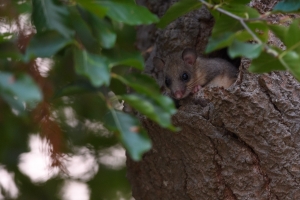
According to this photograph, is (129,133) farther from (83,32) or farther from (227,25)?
(227,25)

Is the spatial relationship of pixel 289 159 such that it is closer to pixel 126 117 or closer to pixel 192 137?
pixel 192 137

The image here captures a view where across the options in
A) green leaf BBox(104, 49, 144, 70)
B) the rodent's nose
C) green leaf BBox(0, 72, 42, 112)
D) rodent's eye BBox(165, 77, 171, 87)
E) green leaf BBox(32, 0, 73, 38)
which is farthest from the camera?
rodent's eye BBox(165, 77, 171, 87)

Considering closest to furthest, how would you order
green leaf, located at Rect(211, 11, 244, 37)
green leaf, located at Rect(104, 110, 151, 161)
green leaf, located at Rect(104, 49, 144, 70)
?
green leaf, located at Rect(104, 110, 151, 161) → green leaf, located at Rect(104, 49, 144, 70) → green leaf, located at Rect(211, 11, 244, 37)

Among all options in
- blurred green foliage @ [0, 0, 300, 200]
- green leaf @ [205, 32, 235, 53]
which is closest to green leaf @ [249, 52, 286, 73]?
blurred green foliage @ [0, 0, 300, 200]

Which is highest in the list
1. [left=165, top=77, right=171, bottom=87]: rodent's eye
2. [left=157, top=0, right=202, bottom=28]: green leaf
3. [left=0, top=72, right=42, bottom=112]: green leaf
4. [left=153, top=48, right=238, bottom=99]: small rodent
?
[left=0, top=72, right=42, bottom=112]: green leaf

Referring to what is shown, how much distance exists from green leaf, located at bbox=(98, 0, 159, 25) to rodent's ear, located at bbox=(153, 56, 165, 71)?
2.09 meters

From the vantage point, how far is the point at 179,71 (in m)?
4.45

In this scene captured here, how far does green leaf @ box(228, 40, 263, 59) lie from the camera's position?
171 centimetres

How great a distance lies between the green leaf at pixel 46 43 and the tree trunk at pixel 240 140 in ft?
4.81

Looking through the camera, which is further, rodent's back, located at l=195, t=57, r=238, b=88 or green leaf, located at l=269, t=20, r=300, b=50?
rodent's back, located at l=195, t=57, r=238, b=88

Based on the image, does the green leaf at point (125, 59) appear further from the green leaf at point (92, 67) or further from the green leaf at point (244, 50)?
the green leaf at point (244, 50)

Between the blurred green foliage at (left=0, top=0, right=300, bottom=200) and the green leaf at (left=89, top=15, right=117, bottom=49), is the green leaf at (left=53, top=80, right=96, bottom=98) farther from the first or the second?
the green leaf at (left=89, top=15, right=117, bottom=49)

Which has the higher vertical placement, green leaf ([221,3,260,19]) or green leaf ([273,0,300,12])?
green leaf ([221,3,260,19])

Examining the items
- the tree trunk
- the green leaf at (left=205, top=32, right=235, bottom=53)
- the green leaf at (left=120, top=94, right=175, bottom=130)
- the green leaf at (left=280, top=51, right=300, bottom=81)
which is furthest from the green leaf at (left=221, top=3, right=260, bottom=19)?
the tree trunk
